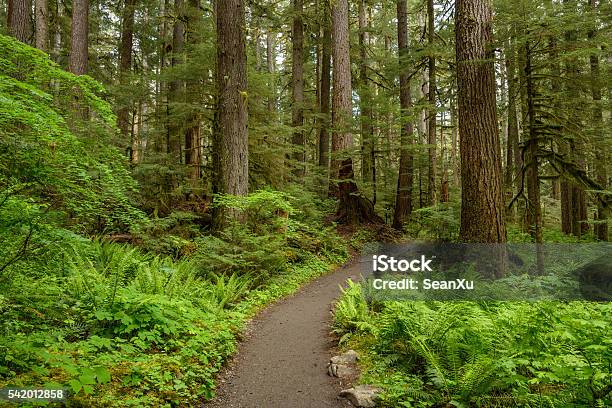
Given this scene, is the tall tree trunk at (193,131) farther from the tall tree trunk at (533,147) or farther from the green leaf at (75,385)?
the green leaf at (75,385)

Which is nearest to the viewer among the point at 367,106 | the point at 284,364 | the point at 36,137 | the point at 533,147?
the point at 36,137

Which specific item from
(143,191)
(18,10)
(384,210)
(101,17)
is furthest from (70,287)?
(101,17)

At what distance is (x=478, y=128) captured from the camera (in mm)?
6875

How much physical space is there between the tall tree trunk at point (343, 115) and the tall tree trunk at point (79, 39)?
848 centimetres

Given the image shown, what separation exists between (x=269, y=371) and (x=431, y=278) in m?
3.43

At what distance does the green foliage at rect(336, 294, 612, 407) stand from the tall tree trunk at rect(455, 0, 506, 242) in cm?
180

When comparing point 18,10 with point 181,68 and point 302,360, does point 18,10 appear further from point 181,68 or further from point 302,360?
point 302,360

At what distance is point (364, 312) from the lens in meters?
6.18

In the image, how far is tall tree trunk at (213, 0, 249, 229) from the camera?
9.61 m

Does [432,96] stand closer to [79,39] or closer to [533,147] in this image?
[533,147]

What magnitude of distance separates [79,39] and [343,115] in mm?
8974

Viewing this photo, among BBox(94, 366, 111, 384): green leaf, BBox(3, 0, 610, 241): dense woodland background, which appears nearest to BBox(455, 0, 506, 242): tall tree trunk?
BBox(3, 0, 610, 241): dense woodland background

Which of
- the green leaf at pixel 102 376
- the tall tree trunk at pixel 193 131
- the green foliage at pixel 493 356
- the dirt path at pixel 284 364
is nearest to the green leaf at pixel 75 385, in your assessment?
the green leaf at pixel 102 376

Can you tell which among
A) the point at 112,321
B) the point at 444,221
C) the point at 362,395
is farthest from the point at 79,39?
the point at 362,395
